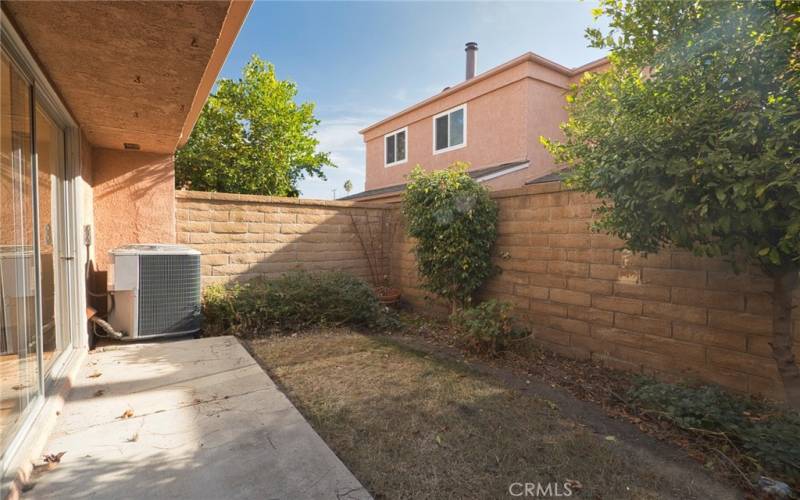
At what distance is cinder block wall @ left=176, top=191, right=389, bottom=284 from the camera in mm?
5641

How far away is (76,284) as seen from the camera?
3.83 m

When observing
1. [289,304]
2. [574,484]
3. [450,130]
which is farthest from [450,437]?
[450,130]

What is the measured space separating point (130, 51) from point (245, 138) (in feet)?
25.7

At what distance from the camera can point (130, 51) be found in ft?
7.90

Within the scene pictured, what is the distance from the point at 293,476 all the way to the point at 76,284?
10.7 ft

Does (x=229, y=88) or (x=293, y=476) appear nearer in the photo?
(x=293, y=476)

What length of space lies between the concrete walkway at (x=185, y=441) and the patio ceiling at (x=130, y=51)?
240cm

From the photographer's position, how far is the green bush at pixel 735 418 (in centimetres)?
216

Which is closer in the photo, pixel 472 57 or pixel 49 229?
pixel 49 229

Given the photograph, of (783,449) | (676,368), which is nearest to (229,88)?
(676,368)

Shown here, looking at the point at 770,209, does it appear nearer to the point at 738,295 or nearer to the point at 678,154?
the point at 678,154

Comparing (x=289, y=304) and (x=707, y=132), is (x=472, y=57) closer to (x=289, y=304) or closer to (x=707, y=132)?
(x=289, y=304)

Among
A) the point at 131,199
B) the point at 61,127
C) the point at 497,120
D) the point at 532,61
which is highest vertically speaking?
the point at 532,61

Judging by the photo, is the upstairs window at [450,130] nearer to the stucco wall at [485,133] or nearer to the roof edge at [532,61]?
the stucco wall at [485,133]
